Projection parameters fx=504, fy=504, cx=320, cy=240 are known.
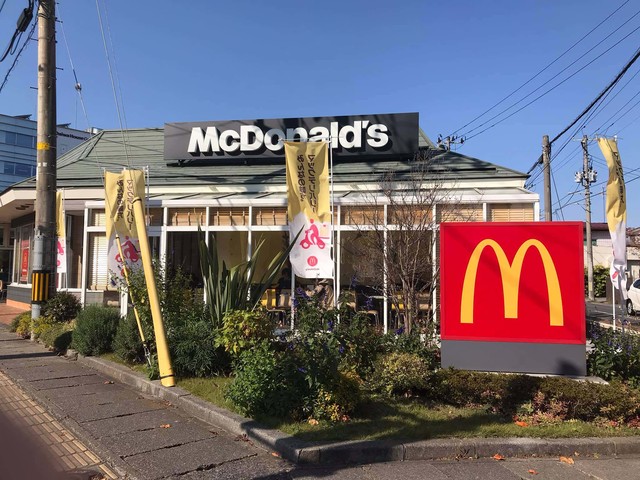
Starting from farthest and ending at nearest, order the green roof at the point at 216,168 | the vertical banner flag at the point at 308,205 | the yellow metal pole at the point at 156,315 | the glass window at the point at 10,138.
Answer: the glass window at the point at 10,138
the green roof at the point at 216,168
the vertical banner flag at the point at 308,205
the yellow metal pole at the point at 156,315

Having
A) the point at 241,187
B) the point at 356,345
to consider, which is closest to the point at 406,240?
the point at 356,345

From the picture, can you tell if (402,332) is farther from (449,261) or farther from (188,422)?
(188,422)

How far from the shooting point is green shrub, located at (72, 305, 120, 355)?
364 inches

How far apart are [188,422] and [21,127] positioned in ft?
260

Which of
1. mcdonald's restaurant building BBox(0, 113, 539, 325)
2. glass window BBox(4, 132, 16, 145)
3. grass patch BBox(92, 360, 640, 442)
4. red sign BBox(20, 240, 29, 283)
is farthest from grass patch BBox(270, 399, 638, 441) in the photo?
glass window BBox(4, 132, 16, 145)

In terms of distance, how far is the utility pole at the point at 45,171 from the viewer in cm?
1122

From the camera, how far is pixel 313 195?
10.2 metres

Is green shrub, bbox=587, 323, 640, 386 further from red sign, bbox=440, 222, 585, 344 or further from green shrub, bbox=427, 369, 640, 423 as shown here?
green shrub, bbox=427, 369, 640, 423

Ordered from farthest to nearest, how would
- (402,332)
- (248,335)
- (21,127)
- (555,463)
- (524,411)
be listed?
(21,127)
(402,332)
(248,335)
(524,411)
(555,463)

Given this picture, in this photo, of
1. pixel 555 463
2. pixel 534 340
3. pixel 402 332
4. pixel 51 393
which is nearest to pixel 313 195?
pixel 402 332

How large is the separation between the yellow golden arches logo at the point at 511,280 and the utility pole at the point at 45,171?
912 centimetres

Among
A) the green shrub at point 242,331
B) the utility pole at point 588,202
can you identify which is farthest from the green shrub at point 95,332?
the utility pole at point 588,202

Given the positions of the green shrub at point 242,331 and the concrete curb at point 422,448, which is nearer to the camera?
the concrete curb at point 422,448

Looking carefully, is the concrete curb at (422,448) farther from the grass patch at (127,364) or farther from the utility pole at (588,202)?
the utility pole at (588,202)
